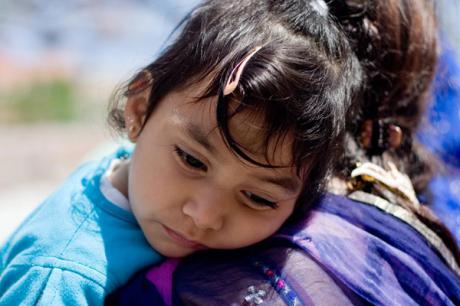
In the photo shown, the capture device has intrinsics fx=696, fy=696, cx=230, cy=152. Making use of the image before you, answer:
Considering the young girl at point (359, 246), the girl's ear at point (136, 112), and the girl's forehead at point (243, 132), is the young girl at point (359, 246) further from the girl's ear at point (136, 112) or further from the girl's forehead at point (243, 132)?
the girl's ear at point (136, 112)

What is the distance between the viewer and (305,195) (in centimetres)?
119

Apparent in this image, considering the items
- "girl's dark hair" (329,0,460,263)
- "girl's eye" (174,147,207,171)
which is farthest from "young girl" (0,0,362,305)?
"girl's dark hair" (329,0,460,263)

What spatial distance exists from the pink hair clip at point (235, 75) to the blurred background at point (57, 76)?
65.9 inches

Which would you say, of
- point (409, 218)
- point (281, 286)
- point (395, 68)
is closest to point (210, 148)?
Answer: point (281, 286)

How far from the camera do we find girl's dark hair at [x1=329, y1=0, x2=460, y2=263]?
1.39m

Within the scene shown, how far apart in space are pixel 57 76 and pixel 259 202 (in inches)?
193

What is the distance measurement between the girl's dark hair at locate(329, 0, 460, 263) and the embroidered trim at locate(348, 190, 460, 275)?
104 millimetres

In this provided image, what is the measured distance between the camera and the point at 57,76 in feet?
18.9

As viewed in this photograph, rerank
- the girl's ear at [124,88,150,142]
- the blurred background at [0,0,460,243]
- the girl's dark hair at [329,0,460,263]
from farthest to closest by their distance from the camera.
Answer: the blurred background at [0,0,460,243] → the girl's dark hair at [329,0,460,263] → the girl's ear at [124,88,150,142]

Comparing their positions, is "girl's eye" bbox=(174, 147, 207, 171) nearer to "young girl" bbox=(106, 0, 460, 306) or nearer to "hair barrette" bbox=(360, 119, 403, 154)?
"young girl" bbox=(106, 0, 460, 306)

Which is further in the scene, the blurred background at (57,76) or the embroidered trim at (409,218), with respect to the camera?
the blurred background at (57,76)

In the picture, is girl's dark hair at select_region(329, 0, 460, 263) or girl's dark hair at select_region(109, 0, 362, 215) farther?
girl's dark hair at select_region(329, 0, 460, 263)

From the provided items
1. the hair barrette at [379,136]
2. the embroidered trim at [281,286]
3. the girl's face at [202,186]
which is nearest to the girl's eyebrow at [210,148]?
the girl's face at [202,186]

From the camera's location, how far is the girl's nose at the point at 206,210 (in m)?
1.10
